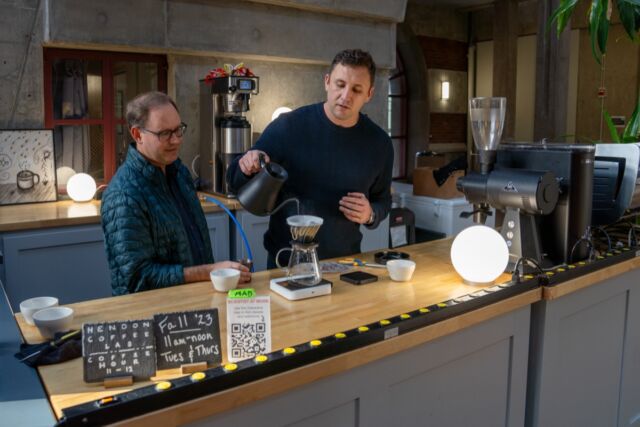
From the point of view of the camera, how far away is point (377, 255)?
7.97ft

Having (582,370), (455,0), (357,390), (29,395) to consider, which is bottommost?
(582,370)

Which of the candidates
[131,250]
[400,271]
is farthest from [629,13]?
[131,250]

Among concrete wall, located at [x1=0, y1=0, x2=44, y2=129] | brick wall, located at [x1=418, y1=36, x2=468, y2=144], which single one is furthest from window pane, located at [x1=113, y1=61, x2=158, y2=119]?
brick wall, located at [x1=418, y1=36, x2=468, y2=144]

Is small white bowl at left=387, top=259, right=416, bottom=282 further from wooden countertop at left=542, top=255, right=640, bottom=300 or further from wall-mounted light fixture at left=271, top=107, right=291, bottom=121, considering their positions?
wall-mounted light fixture at left=271, top=107, right=291, bottom=121

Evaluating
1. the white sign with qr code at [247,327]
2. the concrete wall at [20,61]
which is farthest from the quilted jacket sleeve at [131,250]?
the concrete wall at [20,61]

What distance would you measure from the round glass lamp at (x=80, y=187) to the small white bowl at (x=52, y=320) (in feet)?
8.47

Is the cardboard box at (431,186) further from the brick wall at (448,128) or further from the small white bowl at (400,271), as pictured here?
the brick wall at (448,128)

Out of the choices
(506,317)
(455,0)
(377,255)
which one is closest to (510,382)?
(506,317)

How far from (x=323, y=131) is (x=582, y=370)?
1.42 m

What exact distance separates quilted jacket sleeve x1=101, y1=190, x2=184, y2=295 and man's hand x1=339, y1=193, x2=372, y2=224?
27.7 inches

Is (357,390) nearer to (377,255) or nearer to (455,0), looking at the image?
(377,255)

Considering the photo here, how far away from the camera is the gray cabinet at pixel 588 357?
2148mm

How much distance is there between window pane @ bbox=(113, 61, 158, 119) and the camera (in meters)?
4.46

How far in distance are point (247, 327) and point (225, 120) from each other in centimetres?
302
